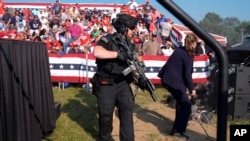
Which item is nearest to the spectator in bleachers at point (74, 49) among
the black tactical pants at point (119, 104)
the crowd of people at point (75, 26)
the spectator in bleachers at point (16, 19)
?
the crowd of people at point (75, 26)

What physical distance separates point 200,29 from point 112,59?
11.9ft

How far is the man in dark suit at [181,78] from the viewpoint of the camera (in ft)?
18.9

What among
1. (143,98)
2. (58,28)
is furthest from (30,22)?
(143,98)

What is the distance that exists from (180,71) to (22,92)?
272 cm

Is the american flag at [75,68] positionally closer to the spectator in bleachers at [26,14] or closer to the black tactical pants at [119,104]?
the black tactical pants at [119,104]

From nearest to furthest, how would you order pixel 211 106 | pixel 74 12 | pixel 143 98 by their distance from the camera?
pixel 211 106 → pixel 143 98 → pixel 74 12

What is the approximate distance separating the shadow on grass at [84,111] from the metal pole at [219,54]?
494cm

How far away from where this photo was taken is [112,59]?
4.82 metres

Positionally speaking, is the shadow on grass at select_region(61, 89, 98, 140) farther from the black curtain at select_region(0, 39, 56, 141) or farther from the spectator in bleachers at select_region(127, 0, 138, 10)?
the spectator in bleachers at select_region(127, 0, 138, 10)

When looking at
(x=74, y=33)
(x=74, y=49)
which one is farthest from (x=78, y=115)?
(x=74, y=33)

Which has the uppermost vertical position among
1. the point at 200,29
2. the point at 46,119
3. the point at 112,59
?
the point at 200,29

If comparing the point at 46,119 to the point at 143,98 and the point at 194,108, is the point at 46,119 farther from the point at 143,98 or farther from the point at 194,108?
the point at 143,98

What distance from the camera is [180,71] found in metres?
5.89

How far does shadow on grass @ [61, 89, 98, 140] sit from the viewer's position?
661 centimetres
